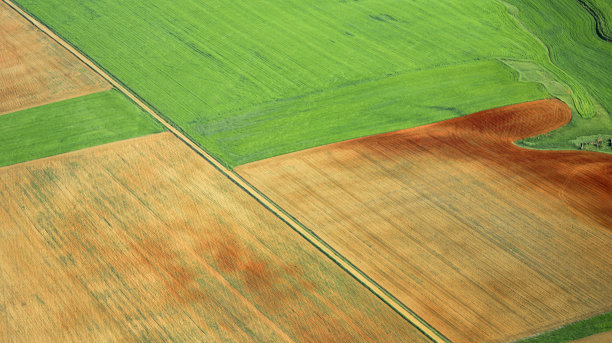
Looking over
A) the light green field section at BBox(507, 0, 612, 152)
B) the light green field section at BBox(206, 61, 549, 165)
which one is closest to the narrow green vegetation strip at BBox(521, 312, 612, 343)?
the light green field section at BBox(507, 0, 612, 152)

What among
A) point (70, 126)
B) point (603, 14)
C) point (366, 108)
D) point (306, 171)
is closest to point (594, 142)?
point (366, 108)

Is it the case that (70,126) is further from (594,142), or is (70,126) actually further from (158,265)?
(594,142)

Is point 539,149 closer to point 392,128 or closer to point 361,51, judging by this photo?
point 392,128

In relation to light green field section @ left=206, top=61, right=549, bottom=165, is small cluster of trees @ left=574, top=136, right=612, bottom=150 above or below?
above

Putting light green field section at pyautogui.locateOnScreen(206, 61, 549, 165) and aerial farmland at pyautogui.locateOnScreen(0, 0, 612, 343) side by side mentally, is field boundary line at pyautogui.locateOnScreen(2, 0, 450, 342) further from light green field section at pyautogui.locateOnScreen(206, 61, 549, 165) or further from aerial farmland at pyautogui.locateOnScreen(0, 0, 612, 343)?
light green field section at pyautogui.locateOnScreen(206, 61, 549, 165)

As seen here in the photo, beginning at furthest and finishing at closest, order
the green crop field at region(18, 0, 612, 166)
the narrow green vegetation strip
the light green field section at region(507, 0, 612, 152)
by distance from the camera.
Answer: the green crop field at region(18, 0, 612, 166), the light green field section at region(507, 0, 612, 152), the narrow green vegetation strip

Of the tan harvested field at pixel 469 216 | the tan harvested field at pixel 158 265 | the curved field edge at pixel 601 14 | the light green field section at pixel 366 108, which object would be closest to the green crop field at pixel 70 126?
the tan harvested field at pixel 158 265

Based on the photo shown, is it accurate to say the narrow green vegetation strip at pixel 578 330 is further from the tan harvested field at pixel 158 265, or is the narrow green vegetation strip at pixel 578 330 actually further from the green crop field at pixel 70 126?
the green crop field at pixel 70 126
